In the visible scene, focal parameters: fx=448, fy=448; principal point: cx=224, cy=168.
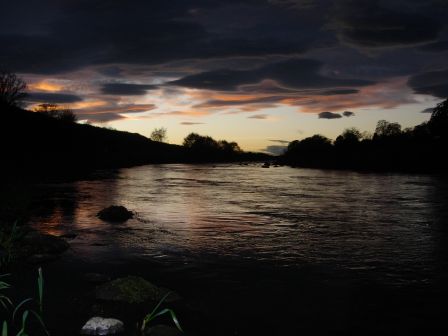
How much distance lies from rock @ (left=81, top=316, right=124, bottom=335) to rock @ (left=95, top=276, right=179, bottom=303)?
1.87 metres

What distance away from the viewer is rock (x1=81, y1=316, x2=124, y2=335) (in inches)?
404

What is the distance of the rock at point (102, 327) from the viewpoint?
10273mm

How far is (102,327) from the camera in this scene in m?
10.3

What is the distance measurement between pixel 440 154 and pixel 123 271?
117 meters

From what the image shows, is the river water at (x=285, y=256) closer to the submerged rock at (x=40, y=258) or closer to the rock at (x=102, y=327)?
the submerged rock at (x=40, y=258)

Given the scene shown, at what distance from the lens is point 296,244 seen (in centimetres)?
2161

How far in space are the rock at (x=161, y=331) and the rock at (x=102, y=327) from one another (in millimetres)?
696

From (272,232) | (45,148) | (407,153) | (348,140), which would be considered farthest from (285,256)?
(348,140)

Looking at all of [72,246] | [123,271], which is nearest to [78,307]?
[123,271]

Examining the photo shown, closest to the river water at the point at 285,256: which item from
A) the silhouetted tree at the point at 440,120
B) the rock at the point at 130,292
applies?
the rock at the point at 130,292

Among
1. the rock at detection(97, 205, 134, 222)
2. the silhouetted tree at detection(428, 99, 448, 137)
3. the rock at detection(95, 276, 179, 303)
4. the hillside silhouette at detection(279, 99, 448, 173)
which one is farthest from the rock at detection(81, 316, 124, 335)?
the silhouetted tree at detection(428, 99, 448, 137)

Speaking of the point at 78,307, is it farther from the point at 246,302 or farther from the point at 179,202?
the point at 179,202

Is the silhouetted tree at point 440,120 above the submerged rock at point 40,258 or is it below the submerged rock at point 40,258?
above

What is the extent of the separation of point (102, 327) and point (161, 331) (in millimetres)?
1381
